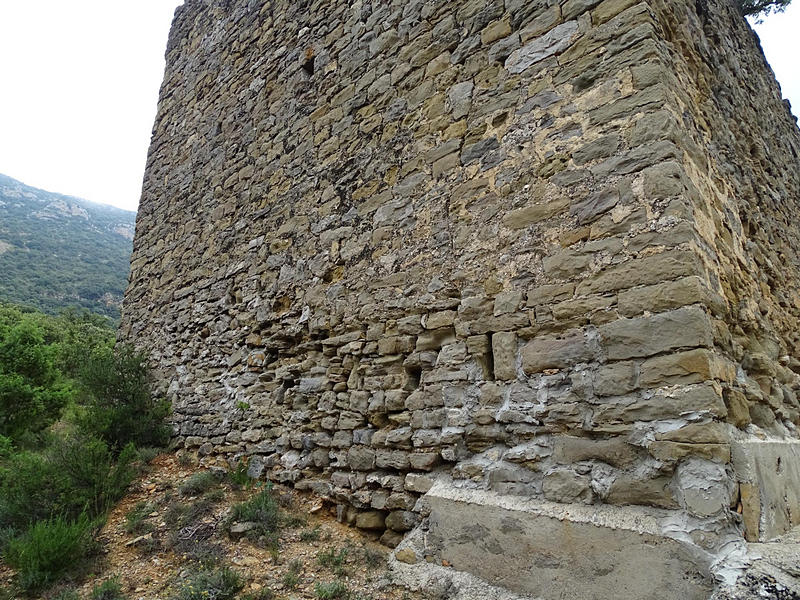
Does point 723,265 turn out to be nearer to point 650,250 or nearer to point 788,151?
point 650,250

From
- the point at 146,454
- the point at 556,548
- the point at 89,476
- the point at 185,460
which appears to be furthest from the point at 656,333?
the point at 146,454

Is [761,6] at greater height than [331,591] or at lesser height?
greater

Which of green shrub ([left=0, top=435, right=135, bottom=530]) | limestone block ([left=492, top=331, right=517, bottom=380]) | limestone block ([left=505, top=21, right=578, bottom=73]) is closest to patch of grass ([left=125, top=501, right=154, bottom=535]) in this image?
green shrub ([left=0, top=435, right=135, bottom=530])

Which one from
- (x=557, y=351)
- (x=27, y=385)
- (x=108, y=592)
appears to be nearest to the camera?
(x=557, y=351)

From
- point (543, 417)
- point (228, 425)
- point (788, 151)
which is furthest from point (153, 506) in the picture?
point (788, 151)

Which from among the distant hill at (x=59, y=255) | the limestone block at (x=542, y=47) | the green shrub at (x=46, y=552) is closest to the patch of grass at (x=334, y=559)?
the green shrub at (x=46, y=552)

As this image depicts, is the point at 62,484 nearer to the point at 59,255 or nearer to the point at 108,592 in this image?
the point at 108,592

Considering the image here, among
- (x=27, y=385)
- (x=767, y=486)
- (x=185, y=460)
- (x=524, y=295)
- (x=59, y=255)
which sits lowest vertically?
(x=185, y=460)

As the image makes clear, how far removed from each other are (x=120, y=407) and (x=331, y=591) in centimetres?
360

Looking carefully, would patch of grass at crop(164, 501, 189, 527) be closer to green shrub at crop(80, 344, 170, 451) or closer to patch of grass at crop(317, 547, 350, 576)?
patch of grass at crop(317, 547, 350, 576)

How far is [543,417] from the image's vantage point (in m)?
2.45

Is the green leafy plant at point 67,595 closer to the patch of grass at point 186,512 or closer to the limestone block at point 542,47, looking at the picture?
the patch of grass at point 186,512

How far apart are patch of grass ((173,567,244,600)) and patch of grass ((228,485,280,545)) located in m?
0.51

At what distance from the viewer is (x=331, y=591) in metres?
2.49
